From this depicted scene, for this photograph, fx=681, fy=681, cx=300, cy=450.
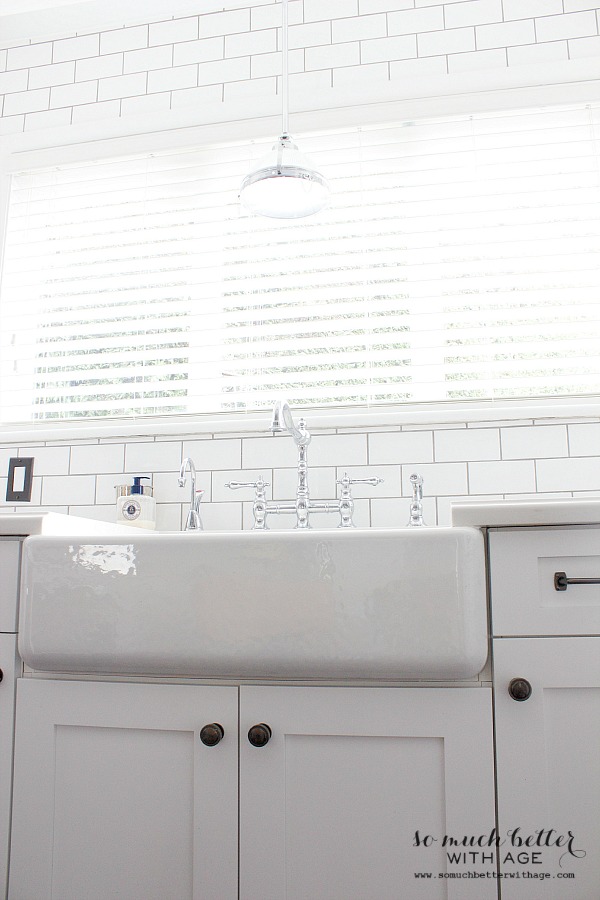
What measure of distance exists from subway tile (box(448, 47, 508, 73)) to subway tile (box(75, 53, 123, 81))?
1009 mm

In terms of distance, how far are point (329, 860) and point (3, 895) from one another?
1.91 ft

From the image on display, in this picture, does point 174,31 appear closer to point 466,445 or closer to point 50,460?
point 50,460

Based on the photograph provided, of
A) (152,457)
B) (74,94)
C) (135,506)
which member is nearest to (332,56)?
(74,94)

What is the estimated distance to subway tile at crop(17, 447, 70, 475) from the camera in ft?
6.36

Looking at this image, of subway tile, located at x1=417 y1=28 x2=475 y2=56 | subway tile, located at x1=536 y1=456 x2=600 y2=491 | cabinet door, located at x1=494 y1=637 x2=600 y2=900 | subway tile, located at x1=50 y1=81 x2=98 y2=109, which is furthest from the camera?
subway tile, located at x1=50 y1=81 x2=98 y2=109

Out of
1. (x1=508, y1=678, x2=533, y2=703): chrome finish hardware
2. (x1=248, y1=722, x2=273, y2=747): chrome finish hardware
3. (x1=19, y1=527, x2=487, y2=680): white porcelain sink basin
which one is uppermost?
(x1=19, y1=527, x2=487, y2=680): white porcelain sink basin

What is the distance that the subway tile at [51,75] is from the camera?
7.04 feet

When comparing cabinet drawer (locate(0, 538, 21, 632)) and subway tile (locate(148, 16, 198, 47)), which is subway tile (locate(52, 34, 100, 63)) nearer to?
subway tile (locate(148, 16, 198, 47))

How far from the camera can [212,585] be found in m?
1.12

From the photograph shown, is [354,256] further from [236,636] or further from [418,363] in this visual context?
[236,636]

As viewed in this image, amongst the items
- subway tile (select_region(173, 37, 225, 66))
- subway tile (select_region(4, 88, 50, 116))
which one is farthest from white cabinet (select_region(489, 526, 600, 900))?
subway tile (select_region(4, 88, 50, 116))

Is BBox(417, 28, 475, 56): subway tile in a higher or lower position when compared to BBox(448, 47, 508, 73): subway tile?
higher

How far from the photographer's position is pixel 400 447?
5.85 feet

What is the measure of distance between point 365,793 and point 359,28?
1979 mm
